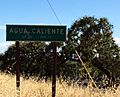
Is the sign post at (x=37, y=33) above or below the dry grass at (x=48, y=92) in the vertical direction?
above

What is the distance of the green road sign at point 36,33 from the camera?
686 cm

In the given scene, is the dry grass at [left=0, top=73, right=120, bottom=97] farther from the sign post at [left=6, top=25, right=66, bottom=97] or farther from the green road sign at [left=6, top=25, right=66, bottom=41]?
the green road sign at [left=6, top=25, right=66, bottom=41]

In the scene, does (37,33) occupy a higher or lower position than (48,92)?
higher

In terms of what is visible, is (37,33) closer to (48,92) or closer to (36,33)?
(36,33)

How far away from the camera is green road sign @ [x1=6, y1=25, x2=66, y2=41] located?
6859mm

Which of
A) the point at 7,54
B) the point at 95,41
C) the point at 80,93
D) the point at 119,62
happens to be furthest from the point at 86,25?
the point at 80,93

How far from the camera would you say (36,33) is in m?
6.89

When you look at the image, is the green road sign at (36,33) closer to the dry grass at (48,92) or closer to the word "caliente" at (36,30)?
the word "caliente" at (36,30)

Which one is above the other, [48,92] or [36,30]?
[36,30]

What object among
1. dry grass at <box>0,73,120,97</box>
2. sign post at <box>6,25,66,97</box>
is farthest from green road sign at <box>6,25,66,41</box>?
dry grass at <box>0,73,120,97</box>

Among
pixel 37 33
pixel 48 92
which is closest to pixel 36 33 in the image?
pixel 37 33

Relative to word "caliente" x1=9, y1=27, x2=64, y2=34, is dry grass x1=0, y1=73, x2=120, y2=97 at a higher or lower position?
lower

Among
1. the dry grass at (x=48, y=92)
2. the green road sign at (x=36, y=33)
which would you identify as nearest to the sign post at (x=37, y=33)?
the green road sign at (x=36, y=33)

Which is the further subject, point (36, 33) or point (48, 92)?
point (48, 92)
